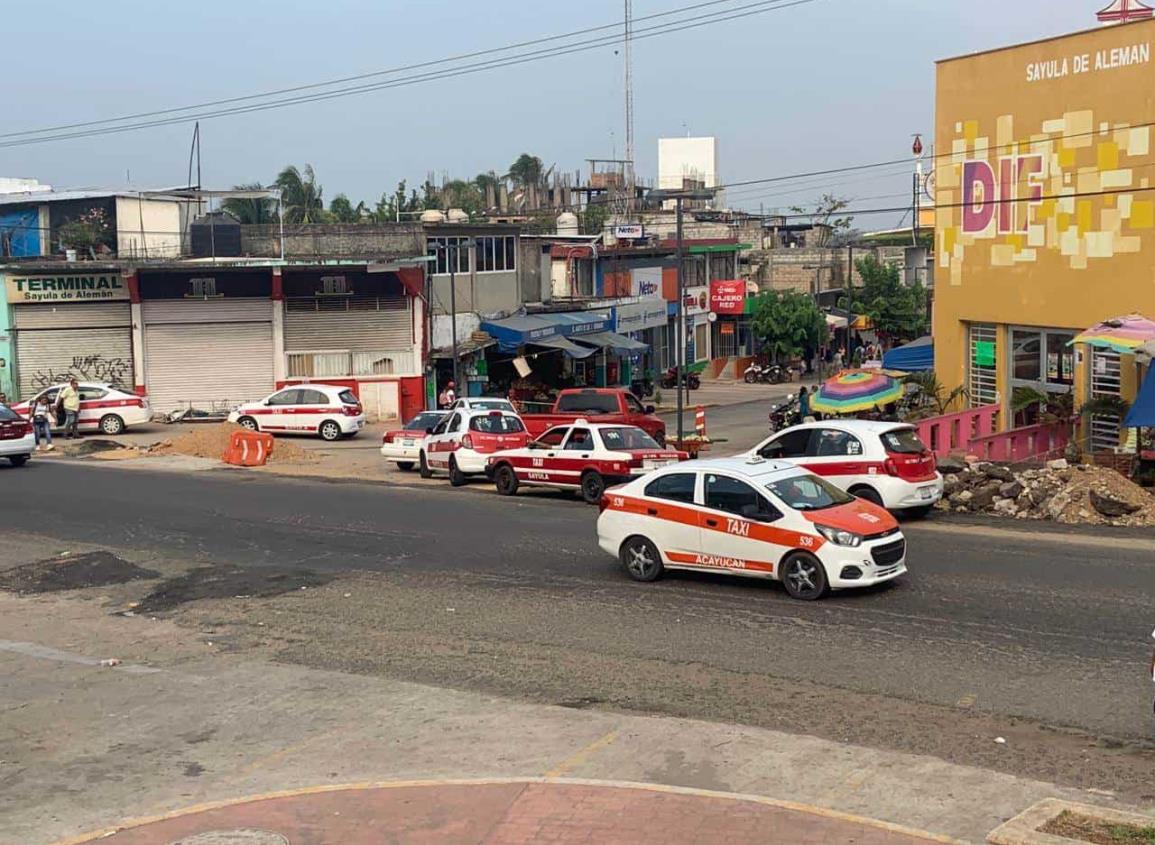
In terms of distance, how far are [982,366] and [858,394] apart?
3.96m

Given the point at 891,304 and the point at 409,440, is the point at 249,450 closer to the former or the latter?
the point at 409,440

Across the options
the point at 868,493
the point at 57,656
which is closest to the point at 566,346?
the point at 868,493

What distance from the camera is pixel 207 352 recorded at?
46219 millimetres

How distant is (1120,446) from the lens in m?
25.0

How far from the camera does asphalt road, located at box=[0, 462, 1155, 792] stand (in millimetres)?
10305

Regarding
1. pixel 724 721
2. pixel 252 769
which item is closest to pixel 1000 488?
pixel 724 721

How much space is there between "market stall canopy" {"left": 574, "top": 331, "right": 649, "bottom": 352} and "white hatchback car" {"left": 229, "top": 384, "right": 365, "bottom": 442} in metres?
13.9

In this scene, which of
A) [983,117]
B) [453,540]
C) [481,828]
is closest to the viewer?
[481,828]

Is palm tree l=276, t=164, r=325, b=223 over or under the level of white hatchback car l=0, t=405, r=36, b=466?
over

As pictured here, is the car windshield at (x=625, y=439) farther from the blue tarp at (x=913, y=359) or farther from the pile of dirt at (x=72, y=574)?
the blue tarp at (x=913, y=359)

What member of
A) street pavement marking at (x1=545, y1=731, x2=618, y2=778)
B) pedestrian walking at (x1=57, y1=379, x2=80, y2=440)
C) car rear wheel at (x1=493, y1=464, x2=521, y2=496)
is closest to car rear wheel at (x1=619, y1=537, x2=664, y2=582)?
street pavement marking at (x1=545, y1=731, x2=618, y2=778)

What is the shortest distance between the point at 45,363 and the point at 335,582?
32.4 metres

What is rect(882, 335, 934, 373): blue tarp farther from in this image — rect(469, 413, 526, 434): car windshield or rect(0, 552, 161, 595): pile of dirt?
rect(0, 552, 161, 595): pile of dirt

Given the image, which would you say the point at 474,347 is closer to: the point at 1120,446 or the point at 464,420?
the point at 464,420
